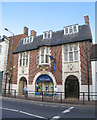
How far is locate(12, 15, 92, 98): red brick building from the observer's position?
1487 centimetres

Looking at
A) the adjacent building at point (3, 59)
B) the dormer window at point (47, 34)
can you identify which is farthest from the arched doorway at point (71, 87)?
the adjacent building at point (3, 59)

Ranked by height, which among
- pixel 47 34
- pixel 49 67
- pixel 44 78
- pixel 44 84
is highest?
pixel 47 34

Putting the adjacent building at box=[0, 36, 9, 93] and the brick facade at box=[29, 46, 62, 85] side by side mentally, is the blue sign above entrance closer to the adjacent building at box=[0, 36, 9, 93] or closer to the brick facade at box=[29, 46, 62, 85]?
the brick facade at box=[29, 46, 62, 85]

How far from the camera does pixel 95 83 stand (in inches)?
551

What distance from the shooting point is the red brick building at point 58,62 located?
48.8ft

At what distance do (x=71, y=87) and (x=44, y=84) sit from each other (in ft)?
13.9

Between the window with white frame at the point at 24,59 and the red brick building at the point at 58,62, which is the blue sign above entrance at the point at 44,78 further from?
the window with white frame at the point at 24,59

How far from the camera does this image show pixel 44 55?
1731 cm

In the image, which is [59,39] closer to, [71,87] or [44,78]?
[44,78]

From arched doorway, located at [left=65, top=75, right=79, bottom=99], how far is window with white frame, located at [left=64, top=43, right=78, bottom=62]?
2431mm

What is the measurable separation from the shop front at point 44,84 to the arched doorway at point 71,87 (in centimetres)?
231

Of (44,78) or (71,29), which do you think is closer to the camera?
(44,78)

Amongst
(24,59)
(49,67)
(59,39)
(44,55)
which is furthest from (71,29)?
(24,59)

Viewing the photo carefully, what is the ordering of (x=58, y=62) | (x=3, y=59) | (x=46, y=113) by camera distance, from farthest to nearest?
(x=3, y=59) → (x=58, y=62) → (x=46, y=113)
